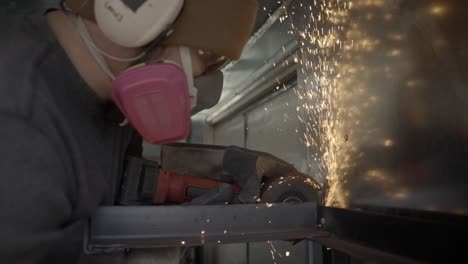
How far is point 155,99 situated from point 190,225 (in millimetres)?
311

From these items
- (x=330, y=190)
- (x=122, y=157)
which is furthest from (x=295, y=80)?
(x=122, y=157)

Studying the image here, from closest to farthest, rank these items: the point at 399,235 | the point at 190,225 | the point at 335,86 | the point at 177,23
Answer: the point at 399,235 < the point at 177,23 < the point at 190,225 < the point at 335,86

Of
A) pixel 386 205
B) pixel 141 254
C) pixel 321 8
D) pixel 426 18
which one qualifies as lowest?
pixel 141 254

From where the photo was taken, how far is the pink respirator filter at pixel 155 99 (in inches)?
35.1

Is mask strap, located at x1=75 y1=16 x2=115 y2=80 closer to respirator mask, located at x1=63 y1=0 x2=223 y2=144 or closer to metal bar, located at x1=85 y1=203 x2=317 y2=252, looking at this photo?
respirator mask, located at x1=63 y1=0 x2=223 y2=144

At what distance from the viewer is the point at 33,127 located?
0.85 metres

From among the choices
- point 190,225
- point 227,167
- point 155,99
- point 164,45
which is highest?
point 164,45

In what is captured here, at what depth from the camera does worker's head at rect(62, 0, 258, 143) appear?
2.81 feet

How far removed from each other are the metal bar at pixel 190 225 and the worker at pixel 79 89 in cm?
5

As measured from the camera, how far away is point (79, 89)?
0.96 metres

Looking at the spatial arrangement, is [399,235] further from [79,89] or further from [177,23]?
[79,89]

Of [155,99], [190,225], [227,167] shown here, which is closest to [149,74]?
[155,99]

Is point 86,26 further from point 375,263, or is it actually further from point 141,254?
point 375,263

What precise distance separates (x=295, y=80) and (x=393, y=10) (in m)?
0.72
